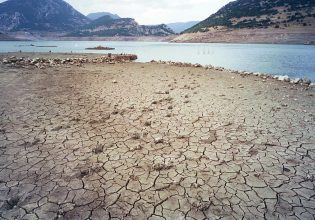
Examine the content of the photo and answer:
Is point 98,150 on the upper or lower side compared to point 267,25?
lower

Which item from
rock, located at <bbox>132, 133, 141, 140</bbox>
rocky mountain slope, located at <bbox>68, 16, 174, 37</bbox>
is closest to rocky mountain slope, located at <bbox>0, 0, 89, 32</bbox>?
rocky mountain slope, located at <bbox>68, 16, 174, 37</bbox>

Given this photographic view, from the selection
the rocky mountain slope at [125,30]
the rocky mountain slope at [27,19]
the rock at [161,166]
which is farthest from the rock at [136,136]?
the rocky mountain slope at [27,19]

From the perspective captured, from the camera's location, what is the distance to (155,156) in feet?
16.3

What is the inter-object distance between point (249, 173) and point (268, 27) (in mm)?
77235

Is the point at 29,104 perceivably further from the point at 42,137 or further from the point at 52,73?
the point at 52,73

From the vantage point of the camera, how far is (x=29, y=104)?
8.06 meters

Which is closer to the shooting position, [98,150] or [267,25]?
[98,150]

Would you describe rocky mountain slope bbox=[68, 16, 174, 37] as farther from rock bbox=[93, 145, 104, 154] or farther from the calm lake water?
rock bbox=[93, 145, 104, 154]

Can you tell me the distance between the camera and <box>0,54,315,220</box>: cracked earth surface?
3557 millimetres

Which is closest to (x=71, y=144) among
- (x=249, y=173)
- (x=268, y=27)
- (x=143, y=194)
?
(x=143, y=194)

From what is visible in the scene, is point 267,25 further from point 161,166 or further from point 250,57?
point 161,166

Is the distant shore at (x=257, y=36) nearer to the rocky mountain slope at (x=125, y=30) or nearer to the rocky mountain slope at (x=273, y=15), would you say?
the rocky mountain slope at (x=273, y=15)

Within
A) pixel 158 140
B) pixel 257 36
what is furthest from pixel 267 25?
pixel 158 140

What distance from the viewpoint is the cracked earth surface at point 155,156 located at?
3.56m
